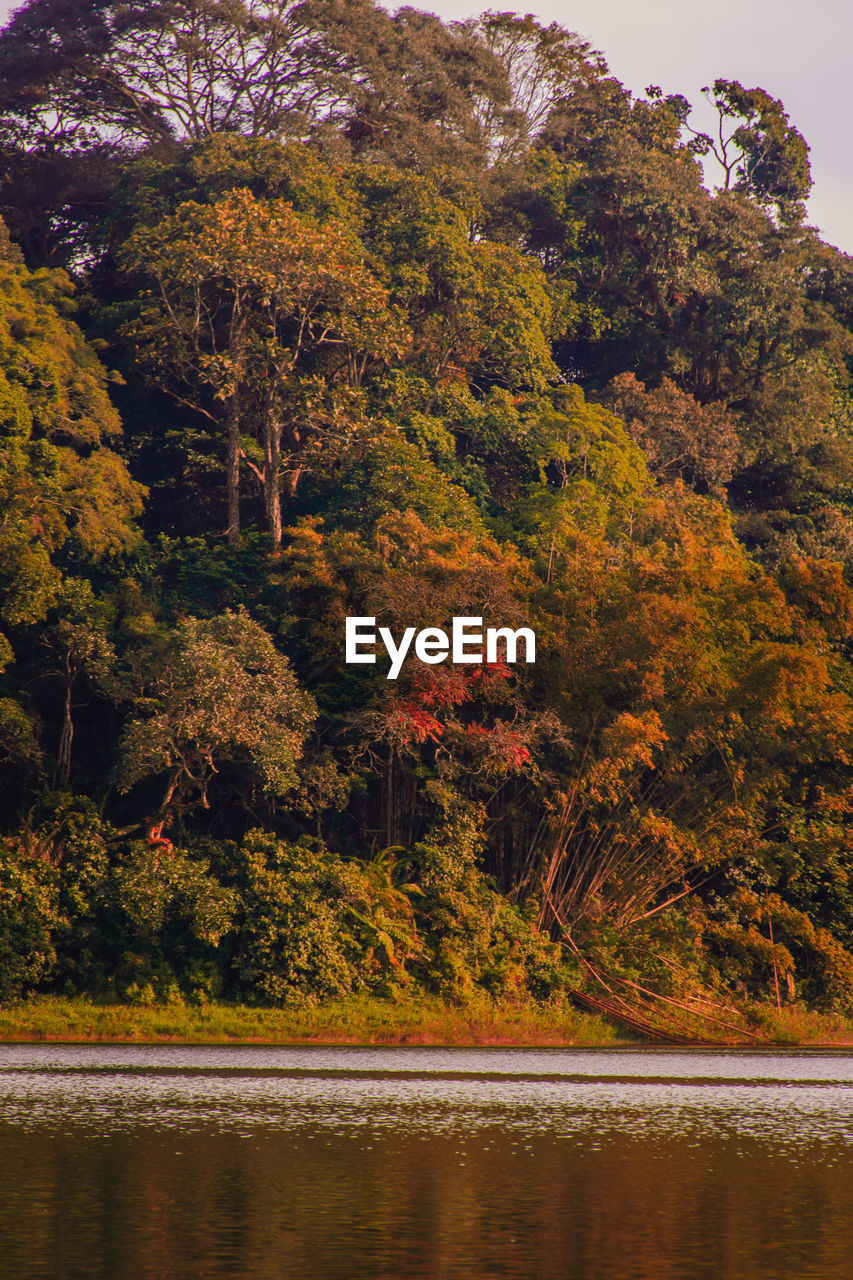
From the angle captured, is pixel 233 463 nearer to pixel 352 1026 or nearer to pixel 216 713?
pixel 216 713

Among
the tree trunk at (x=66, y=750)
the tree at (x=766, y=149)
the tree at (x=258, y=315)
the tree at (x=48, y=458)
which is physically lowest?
the tree trunk at (x=66, y=750)

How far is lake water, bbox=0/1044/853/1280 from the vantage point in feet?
28.1

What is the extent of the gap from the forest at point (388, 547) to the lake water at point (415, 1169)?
4803 mm

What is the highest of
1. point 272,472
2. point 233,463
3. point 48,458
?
point 233,463

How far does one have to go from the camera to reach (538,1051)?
2142cm

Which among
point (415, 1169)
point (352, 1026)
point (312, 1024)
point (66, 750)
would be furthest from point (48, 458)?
point (415, 1169)

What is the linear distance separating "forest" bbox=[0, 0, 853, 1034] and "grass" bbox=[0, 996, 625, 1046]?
1.22 feet

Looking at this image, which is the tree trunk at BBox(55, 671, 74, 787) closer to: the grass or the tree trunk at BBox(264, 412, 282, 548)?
the grass

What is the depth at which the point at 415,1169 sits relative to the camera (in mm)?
11516

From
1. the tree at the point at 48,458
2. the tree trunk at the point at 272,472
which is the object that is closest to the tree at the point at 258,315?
the tree trunk at the point at 272,472

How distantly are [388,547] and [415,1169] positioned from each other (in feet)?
48.5

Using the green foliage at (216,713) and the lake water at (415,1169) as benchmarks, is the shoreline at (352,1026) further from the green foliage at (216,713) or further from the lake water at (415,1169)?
the green foliage at (216,713)

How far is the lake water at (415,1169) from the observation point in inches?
337

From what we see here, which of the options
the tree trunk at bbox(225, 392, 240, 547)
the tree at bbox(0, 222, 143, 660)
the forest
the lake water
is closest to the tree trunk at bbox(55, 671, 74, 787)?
the forest
